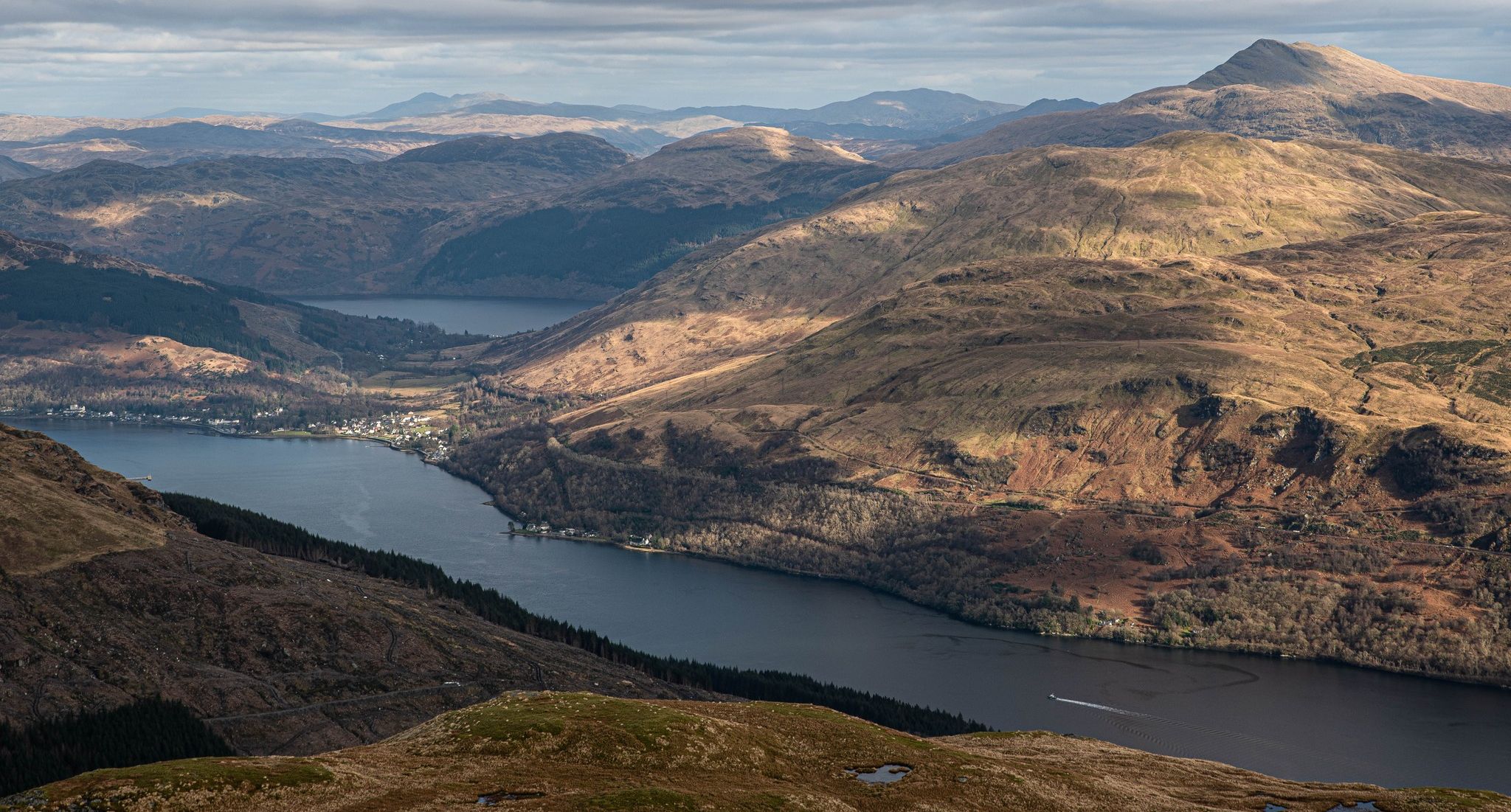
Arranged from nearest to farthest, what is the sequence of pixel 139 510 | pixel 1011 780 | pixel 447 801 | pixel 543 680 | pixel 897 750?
pixel 447 801 → pixel 1011 780 → pixel 897 750 → pixel 543 680 → pixel 139 510

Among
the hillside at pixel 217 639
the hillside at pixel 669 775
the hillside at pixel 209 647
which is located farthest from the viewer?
the hillside at pixel 217 639

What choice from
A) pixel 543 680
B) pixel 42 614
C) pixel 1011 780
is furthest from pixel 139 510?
pixel 1011 780

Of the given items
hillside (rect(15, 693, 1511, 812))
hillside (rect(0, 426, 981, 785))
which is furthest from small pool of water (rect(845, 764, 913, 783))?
hillside (rect(0, 426, 981, 785))

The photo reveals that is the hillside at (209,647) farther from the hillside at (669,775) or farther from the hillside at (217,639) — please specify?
the hillside at (669,775)

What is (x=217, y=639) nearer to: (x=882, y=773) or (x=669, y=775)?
(x=669, y=775)

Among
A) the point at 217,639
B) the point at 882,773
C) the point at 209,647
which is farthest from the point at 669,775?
the point at 217,639

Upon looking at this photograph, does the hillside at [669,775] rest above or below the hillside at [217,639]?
above

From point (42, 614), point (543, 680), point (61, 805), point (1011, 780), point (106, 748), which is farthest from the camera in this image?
point (543, 680)

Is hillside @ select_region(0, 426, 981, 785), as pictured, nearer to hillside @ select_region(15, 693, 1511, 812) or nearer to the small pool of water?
hillside @ select_region(15, 693, 1511, 812)

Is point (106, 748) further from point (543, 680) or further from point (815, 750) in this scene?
point (815, 750)

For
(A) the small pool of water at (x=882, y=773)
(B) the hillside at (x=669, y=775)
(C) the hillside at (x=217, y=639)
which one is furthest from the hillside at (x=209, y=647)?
(A) the small pool of water at (x=882, y=773)
